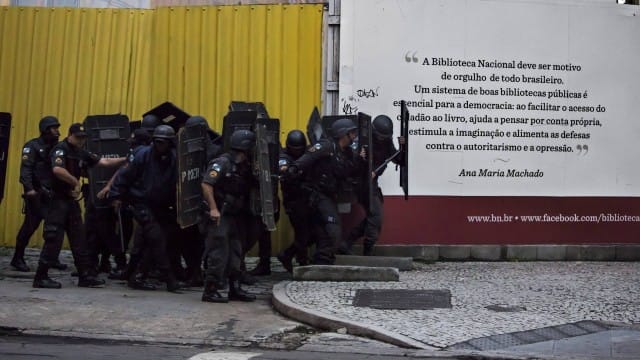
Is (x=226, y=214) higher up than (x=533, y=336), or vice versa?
(x=226, y=214)

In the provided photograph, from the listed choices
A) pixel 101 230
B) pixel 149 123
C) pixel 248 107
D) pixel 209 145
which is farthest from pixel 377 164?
pixel 101 230

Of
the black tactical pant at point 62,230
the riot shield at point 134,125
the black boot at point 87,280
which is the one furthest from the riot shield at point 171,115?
the black boot at point 87,280

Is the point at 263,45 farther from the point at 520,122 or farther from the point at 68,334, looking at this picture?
the point at 68,334

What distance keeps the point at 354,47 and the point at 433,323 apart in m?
5.17

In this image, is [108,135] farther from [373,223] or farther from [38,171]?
[373,223]

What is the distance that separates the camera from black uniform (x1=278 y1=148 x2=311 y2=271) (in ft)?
32.1

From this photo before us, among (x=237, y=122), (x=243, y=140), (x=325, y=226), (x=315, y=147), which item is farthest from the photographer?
(x=325, y=226)

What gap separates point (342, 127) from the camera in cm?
962

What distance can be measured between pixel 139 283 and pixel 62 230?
3.58ft

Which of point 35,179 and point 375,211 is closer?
point 35,179

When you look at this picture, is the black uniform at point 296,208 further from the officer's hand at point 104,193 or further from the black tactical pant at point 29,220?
the black tactical pant at point 29,220

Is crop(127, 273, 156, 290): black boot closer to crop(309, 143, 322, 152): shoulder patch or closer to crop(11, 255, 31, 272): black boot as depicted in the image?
crop(11, 255, 31, 272): black boot

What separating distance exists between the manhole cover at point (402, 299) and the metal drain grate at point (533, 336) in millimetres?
1217

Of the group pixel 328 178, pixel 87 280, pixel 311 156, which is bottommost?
pixel 87 280
